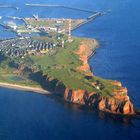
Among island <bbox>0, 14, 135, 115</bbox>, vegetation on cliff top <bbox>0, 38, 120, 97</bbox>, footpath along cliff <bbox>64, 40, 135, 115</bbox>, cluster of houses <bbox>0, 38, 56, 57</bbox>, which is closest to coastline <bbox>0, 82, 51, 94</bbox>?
island <bbox>0, 14, 135, 115</bbox>

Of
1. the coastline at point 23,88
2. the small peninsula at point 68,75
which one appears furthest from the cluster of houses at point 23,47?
the coastline at point 23,88

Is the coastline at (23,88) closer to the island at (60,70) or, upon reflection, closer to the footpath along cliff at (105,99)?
the island at (60,70)

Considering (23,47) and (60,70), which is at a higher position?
(23,47)

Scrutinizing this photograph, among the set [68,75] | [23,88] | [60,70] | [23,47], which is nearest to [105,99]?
[68,75]

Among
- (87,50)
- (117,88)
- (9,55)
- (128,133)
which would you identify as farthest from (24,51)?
(128,133)

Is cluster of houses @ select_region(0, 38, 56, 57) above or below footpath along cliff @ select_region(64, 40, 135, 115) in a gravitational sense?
above

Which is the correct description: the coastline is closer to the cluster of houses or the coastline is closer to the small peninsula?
the small peninsula

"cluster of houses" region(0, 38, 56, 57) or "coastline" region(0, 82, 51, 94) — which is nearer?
"coastline" region(0, 82, 51, 94)

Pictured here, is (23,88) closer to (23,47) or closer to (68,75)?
(68,75)
